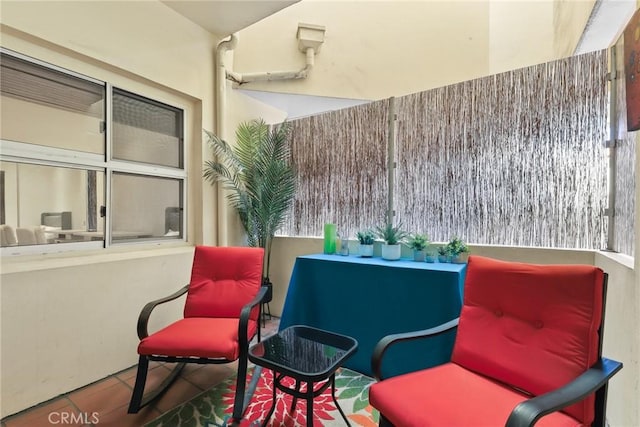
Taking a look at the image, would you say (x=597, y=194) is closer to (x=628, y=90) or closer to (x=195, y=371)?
(x=628, y=90)

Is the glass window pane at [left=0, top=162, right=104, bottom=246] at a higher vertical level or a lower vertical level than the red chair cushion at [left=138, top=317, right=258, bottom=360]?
higher

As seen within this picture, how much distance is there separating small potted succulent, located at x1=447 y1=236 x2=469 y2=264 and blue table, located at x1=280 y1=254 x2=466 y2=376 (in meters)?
0.12

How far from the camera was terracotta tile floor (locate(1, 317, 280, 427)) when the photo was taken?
65.7 inches

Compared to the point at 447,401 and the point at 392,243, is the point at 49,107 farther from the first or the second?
the point at 447,401

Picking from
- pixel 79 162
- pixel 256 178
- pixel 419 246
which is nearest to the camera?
pixel 79 162

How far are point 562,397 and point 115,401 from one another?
237cm

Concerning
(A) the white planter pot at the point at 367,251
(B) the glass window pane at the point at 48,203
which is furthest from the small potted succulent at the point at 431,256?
(B) the glass window pane at the point at 48,203

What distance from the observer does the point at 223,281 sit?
7.53 feet

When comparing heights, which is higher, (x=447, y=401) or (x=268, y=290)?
(x=268, y=290)

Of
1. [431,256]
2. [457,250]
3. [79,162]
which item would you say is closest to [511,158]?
[457,250]

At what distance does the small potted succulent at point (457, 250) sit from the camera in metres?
2.20

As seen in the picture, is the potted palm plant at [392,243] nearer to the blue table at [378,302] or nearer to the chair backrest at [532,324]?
the blue table at [378,302]

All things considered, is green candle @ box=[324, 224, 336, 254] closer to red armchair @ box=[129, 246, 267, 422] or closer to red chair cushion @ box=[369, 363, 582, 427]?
red armchair @ box=[129, 246, 267, 422]

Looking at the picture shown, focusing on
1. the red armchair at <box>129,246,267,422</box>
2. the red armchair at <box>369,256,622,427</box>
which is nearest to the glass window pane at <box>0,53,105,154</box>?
the red armchair at <box>129,246,267,422</box>
